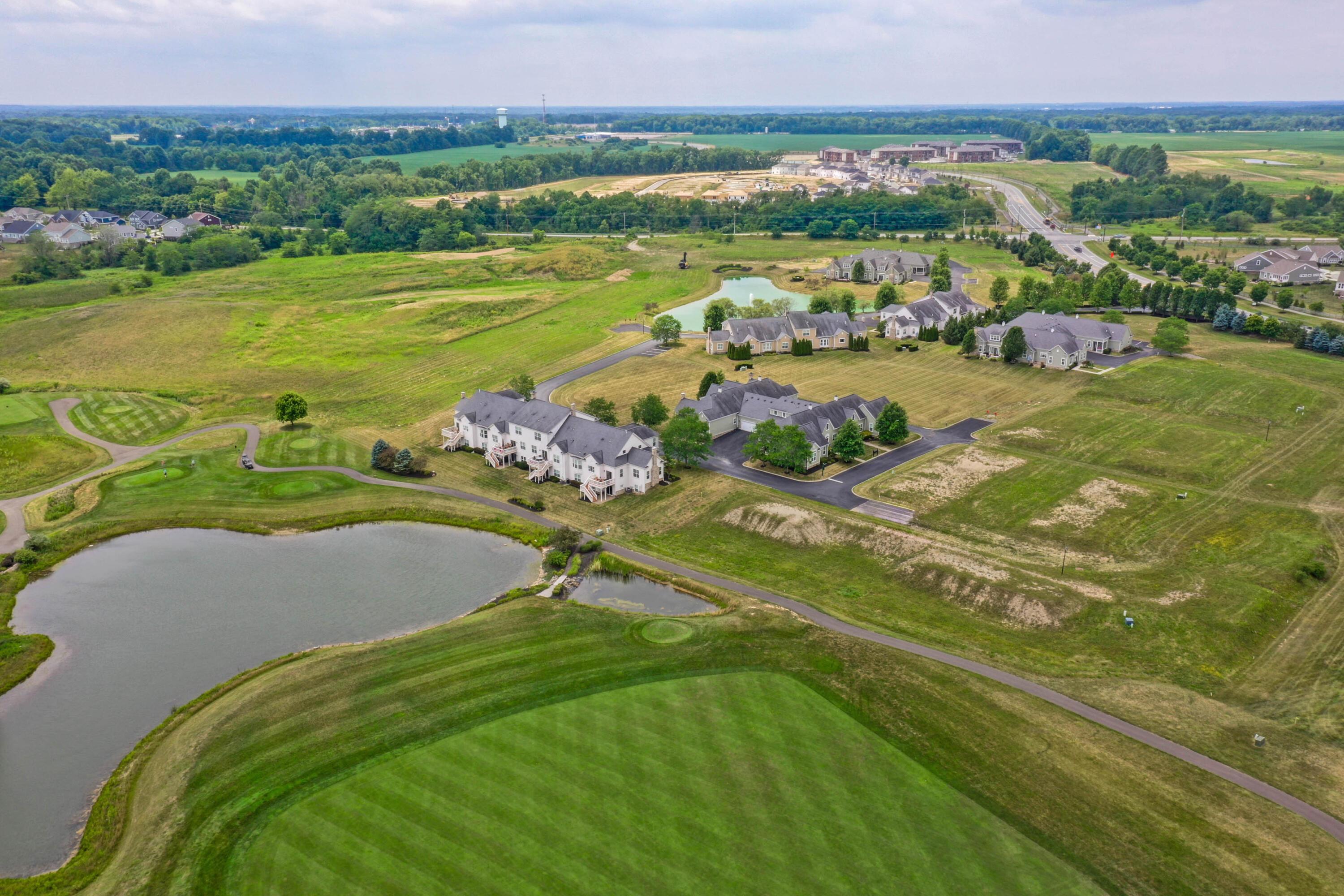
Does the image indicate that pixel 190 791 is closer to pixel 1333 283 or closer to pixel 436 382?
pixel 436 382

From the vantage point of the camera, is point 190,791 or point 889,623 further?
point 889,623

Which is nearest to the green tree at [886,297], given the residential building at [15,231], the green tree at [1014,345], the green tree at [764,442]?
the green tree at [1014,345]

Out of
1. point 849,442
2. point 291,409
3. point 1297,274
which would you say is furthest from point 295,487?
point 1297,274

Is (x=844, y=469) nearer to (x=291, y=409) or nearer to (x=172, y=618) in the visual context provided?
(x=172, y=618)

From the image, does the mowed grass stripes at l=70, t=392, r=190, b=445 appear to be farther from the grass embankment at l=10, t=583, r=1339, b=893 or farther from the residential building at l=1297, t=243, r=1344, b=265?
the residential building at l=1297, t=243, r=1344, b=265

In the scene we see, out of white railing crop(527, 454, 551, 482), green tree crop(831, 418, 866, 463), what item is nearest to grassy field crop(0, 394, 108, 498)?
white railing crop(527, 454, 551, 482)

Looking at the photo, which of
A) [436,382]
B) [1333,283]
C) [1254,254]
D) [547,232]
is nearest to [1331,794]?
[436,382]
